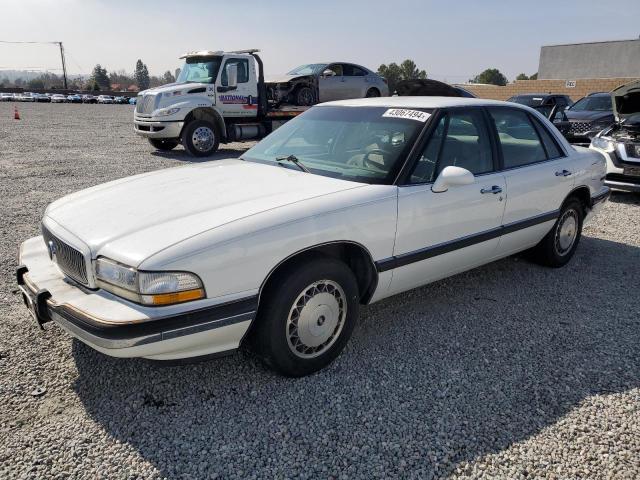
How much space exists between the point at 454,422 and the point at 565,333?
145 cm

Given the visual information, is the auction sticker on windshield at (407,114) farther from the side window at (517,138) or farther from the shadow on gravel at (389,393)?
the shadow on gravel at (389,393)

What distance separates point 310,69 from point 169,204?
1255 centimetres

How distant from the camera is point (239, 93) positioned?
12.5 meters

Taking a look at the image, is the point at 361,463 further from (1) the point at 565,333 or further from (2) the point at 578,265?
(2) the point at 578,265

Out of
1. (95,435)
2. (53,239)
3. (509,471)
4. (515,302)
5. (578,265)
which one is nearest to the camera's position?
(509,471)

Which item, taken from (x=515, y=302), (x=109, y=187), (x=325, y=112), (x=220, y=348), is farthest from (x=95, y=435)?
(x=515, y=302)

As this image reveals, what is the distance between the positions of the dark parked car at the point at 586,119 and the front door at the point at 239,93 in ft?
23.4

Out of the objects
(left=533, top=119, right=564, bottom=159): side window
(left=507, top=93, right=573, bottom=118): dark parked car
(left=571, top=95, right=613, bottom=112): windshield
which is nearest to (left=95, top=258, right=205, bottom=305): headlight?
(left=533, top=119, right=564, bottom=159): side window

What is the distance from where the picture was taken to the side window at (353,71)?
591 inches

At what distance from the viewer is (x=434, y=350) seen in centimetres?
330

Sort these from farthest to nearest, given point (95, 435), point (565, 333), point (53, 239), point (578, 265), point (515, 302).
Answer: point (578, 265) → point (515, 302) → point (565, 333) → point (53, 239) → point (95, 435)

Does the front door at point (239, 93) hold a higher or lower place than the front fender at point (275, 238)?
higher

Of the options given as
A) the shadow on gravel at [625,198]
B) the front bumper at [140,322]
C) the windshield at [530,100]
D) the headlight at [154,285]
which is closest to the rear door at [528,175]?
the front bumper at [140,322]

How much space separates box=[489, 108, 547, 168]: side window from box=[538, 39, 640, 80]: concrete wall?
152ft
